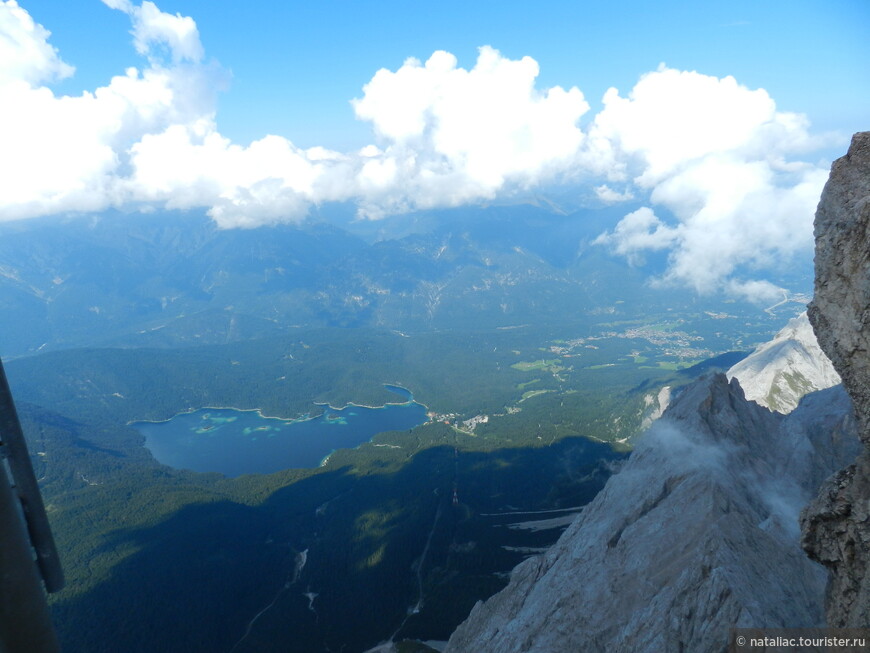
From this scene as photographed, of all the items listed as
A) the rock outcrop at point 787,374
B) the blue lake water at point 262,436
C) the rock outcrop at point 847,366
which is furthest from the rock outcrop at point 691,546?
the blue lake water at point 262,436

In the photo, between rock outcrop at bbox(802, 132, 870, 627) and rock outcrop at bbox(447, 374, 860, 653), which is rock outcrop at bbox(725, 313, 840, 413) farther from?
rock outcrop at bbox(802, 132, 870, 627)

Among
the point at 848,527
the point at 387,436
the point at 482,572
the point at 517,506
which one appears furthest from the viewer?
the point at 387,436

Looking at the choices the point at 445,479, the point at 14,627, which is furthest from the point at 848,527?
the point at 445,479

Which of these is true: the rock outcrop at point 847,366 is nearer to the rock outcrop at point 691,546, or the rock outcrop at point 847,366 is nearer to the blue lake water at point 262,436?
the rock outcrop at point 691,546

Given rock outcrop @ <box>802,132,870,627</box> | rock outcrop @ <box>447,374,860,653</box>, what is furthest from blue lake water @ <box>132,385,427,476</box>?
rock outcrop @ <box>802,132,870,627</box>

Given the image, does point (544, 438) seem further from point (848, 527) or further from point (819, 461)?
point (848, 527)

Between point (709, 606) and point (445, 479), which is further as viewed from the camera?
point (445, 479)
